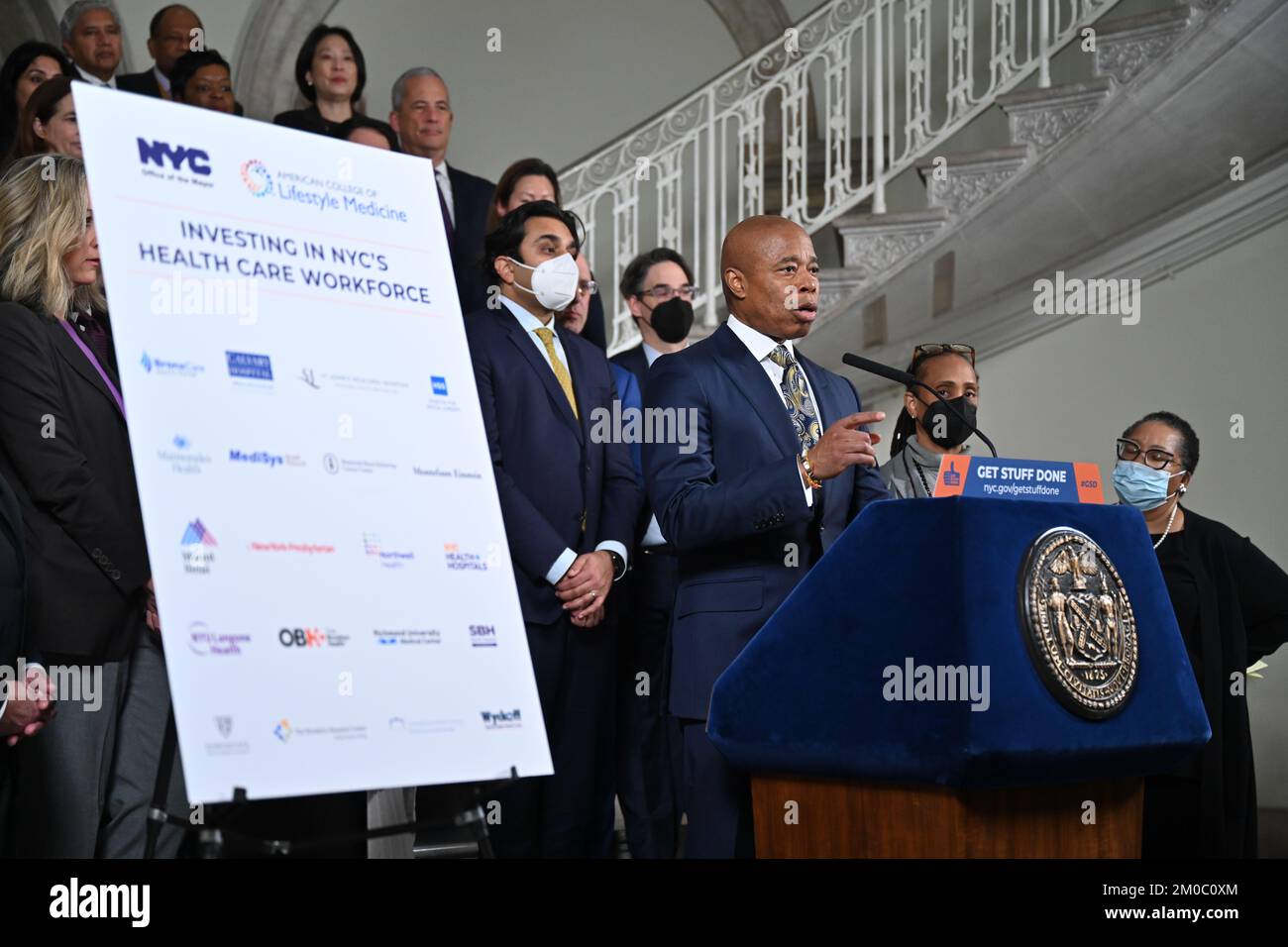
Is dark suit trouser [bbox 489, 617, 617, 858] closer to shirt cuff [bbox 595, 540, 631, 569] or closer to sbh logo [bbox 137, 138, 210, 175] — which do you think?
shirt cuff [bbox 595, 540, 631, 569]

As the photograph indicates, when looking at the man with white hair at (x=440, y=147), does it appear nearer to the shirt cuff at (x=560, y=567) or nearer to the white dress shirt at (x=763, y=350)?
the shirt cuff at (x=560, y=567)

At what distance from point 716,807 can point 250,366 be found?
1.12 m

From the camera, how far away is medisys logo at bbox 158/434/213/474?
1863mm

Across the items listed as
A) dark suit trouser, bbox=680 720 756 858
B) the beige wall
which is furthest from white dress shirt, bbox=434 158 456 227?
the beige wall

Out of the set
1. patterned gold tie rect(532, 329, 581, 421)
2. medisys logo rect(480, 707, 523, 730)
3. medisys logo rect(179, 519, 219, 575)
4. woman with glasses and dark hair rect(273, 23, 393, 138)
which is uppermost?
woman with glasses and dark hair rect(273, 23, 393, 138)

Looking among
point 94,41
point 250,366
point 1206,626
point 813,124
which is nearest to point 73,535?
point 250,366

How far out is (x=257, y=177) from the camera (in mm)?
2107

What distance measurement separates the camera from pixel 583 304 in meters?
3.98

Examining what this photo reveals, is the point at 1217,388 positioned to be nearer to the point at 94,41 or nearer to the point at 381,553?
the point at 94,41

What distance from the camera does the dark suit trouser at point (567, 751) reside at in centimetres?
293

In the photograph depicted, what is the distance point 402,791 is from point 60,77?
80.5 inches
